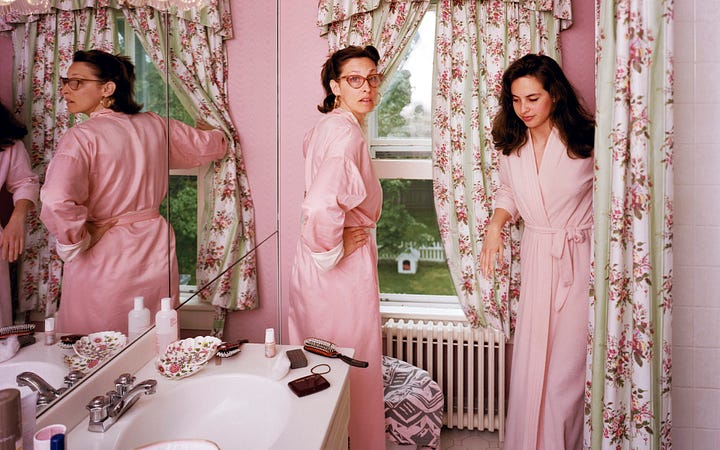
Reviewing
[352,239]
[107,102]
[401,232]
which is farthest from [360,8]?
[401,232]

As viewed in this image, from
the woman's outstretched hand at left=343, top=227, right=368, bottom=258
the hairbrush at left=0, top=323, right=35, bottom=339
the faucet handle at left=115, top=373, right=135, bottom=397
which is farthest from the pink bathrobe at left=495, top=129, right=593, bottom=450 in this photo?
the hairbrush at left=0, top=323, right=35, bottom=339

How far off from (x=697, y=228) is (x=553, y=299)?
58cm

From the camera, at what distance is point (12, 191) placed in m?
0.85

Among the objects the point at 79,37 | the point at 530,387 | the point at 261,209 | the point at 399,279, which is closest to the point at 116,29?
the point at 79,37

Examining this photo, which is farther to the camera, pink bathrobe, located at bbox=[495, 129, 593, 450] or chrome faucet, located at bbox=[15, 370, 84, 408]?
pink bathrobe, located at bbox=[495, 129, 593, 450]

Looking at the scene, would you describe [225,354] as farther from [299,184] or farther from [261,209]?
[299,184]

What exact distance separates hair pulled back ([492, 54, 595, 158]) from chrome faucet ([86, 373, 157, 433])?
5.52 ft

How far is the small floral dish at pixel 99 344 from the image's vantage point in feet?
3.54

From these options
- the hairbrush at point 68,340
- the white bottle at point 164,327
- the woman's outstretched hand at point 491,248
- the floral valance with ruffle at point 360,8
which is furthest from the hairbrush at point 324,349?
the floral valance with ruffle at point 360,8

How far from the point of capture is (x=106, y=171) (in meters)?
1.13

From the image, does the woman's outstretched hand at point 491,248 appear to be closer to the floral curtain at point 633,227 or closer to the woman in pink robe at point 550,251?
the woman in pink robe at point 550,251

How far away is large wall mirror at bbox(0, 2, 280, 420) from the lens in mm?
1343

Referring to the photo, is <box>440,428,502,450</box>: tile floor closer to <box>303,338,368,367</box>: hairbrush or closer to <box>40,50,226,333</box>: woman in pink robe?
<box>303,338,368,367</box>: hairbrush

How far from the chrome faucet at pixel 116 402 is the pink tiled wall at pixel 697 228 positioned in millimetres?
1844
